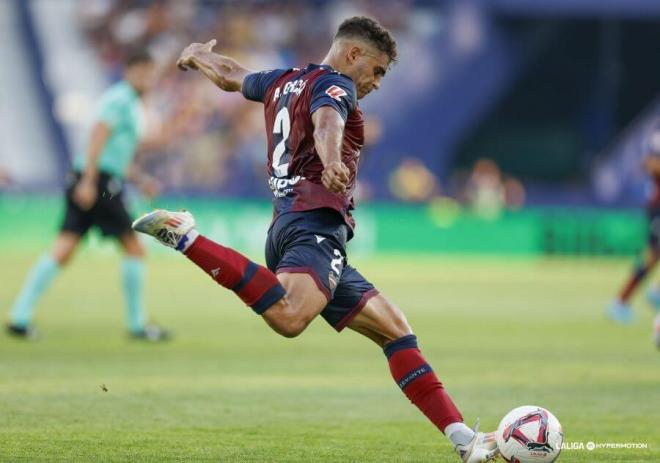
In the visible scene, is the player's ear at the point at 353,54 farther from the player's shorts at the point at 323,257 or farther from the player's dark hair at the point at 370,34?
the player's shorts at the point at 323,257

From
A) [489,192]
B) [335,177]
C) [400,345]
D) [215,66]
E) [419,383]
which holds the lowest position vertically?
[419,383]

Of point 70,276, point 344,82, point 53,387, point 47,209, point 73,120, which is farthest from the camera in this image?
point 73,120

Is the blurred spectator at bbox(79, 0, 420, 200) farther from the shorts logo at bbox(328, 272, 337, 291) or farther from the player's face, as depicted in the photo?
the shorts logo at bbox(328, 272, 337, 291)

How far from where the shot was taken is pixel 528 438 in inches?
253

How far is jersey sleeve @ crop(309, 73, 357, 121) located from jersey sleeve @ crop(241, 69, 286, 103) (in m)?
0.61

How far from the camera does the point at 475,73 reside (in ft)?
122

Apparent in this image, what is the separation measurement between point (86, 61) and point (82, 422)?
28999 mm

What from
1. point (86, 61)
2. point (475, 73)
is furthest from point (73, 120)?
point (475, 73)

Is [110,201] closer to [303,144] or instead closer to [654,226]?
[303,144]

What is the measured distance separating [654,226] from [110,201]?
22.5ft

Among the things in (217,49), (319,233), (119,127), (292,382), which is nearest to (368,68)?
(319,233)

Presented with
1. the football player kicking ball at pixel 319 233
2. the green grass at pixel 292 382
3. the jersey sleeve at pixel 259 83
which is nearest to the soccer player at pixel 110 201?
the green grass at pixel 292 382

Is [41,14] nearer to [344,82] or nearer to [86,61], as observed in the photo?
[86,61]

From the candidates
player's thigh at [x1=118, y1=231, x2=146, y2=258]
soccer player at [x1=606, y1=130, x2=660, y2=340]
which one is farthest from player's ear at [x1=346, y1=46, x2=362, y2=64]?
soccer player at [x1=606, y1=130, x2=660, y2=340]
